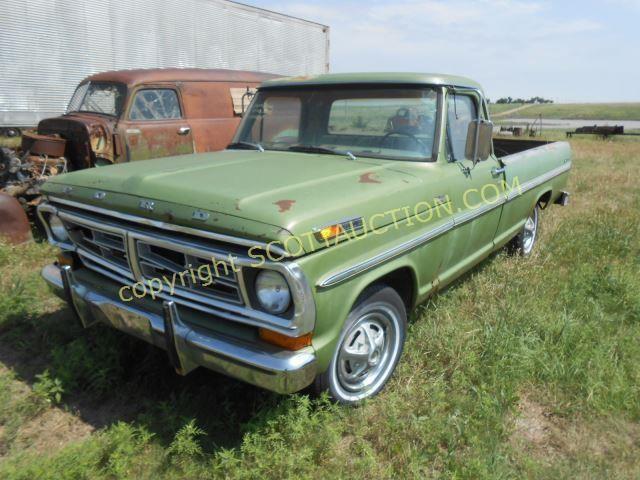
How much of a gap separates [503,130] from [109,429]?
67.4ft

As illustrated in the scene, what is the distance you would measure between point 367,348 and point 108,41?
10428mm

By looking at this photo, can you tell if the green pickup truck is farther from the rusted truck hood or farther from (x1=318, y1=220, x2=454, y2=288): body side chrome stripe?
the rusted truck hood

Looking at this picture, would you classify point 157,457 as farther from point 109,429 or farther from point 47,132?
point 47,132

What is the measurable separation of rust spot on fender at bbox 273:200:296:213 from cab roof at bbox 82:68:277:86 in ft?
16.9

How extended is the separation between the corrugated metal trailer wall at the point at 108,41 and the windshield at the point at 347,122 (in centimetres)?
820

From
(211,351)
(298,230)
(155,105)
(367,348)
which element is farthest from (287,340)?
(155,105)

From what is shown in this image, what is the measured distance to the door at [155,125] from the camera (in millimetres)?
6426

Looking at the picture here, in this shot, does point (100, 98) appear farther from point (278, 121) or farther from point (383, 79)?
point (383, 79)

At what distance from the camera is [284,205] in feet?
7.48

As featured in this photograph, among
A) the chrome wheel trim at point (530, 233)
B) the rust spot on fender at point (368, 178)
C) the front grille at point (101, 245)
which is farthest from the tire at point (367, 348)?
the chrome wheel trim at point (530, 233)

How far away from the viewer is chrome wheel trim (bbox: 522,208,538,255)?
529 centimetres

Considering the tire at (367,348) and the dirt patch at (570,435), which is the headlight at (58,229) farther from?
the dirt patch at (570,435)

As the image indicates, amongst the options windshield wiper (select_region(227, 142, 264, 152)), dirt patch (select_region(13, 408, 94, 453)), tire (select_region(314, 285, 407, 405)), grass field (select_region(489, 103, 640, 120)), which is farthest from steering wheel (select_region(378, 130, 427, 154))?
grass field (select_region(489, 103, 640, 120))

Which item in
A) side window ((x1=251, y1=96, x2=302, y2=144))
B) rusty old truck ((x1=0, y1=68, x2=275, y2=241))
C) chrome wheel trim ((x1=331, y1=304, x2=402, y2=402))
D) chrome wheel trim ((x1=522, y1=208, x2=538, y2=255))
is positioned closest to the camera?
chrome wheel trim ((x1=331, y1=304, x2=402, y2=402))
